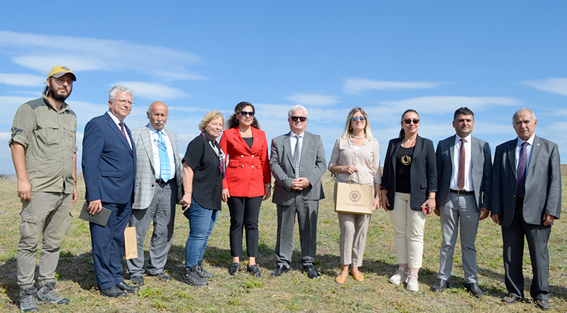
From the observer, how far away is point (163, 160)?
560 cm

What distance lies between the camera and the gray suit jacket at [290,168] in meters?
6.03

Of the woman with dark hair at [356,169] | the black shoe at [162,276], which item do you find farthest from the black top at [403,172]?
the black shoe at [162,276]

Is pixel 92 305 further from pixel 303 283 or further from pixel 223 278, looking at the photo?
pixel 303 283

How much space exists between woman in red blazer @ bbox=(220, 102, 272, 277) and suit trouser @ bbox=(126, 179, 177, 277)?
82cm

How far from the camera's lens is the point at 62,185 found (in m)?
4.63

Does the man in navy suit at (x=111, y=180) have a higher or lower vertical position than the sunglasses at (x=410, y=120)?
lower

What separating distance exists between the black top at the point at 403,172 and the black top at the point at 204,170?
262 centimetres

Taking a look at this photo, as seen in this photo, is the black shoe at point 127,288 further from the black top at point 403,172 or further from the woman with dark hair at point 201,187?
the black top at point 403,172

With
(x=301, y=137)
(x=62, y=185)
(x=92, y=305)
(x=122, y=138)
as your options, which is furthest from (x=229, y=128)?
(x=92, y=305)

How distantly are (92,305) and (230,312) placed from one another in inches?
66.6

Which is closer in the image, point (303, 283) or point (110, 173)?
point (110, 173)

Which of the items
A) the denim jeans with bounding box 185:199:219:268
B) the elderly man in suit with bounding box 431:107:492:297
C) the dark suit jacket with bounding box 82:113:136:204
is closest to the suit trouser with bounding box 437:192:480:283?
the elderly man in suit with bounding box 431:107:492:297

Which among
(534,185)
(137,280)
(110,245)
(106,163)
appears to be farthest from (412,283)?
(106,163)

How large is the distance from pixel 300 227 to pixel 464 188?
8.06 feet
